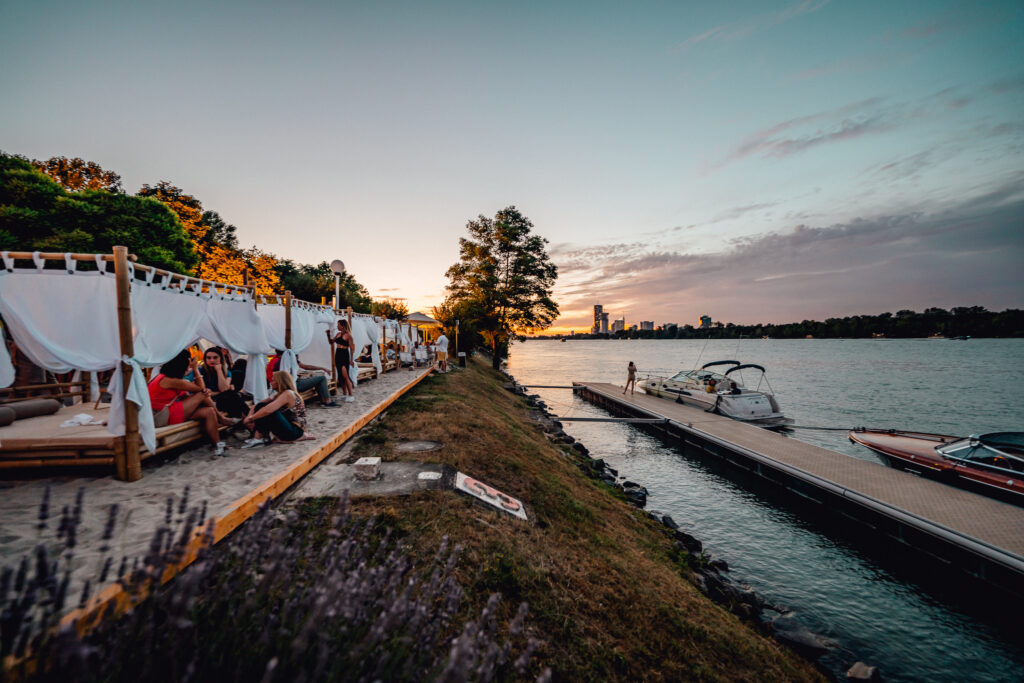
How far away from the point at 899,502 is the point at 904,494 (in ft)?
2.65

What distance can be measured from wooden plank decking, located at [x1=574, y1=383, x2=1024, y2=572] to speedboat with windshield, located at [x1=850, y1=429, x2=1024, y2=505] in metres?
0.30

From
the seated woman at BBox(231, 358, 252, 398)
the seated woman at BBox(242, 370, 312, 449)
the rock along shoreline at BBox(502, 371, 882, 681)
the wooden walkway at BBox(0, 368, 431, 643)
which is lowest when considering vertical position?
the rock along shoreline at BBox(502, 371, 882, 681)

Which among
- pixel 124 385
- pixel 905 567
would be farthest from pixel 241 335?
pixel 905 567

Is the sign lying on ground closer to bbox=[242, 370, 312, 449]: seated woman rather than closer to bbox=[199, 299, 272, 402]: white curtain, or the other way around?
bbox=[242, 370, 312, 449]: seated woman

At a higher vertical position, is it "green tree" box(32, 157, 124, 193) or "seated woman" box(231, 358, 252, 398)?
"green tree" box(32, 157, 124, 193)

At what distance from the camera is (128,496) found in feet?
16.7

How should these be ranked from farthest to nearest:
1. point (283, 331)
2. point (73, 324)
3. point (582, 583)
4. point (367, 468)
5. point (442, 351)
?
point (442, 351), point (283, 331), point (367, 468), point (73, 324), point (582, 583)

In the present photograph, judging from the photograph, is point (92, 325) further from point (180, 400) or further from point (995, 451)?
point (995, 451)

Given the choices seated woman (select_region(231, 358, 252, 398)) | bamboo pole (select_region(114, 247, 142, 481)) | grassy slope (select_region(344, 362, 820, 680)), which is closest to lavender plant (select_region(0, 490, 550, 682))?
grassy slope (select_region(344, 362, 820, 680))

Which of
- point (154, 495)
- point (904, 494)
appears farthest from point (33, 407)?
point (904, 494)

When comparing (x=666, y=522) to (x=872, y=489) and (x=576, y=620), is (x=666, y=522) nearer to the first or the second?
(x=872, y=489)

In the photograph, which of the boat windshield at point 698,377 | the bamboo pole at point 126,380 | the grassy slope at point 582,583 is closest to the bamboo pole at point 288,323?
the grassy slope at point 582,583

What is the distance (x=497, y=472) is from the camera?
8047 millimetres

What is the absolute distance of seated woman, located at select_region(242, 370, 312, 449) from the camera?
759 cm
